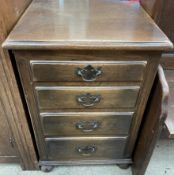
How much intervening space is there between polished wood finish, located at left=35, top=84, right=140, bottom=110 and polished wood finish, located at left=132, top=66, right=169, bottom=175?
8 centimetres

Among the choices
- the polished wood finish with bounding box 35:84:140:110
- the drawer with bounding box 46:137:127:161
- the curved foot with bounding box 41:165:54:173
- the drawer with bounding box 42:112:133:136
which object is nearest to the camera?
Result: the polished wood finish with bounding box 35:84:140:110

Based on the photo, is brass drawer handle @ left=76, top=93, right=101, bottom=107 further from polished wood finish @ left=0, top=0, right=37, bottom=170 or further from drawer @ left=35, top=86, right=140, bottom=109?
polished wood finish @ left=0, top=0, right=37, bottom=170

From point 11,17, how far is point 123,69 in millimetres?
458

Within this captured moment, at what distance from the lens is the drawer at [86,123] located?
3.06 ft

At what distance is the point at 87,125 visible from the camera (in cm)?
98

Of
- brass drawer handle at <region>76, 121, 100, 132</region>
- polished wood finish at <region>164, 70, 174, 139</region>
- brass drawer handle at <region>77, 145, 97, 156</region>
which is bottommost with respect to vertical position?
brass drawer handle at <region>77, 145, 97, 156</region>

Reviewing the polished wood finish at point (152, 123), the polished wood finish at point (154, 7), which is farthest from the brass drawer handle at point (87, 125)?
the polished wood finish at point (154, 7)

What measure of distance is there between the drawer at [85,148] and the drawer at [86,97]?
239 mm

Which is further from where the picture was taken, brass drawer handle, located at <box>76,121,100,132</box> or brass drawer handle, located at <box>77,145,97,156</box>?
brass drawer handle, located at <box>77,145,97,156</box>

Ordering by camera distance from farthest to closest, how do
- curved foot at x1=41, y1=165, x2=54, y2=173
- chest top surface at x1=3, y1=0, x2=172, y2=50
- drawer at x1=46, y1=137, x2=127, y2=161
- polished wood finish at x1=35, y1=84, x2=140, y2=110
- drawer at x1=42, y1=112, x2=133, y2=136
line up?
curved foot at x1=41, y1=165, x2=54, y2=173 → drawer at x1=46, y1=137, x2=127, y2=161 → drawer at x1=42, y1=112, x2=133, y2=136 → polished wood finish at x1=35, y1=84, x2=140, y2=110 → chest top surface at x1=3, y1=0, x2=172, y2=50

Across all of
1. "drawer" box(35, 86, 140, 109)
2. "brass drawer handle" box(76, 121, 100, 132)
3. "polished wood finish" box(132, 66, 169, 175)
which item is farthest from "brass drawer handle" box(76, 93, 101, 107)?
"polished wood finish" box(132, 66, 169, 175)

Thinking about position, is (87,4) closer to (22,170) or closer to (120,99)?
(120,99)

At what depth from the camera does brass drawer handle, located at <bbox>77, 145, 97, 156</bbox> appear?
1.10 meters

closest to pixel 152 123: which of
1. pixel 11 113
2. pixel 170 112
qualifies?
pixel 170 112
